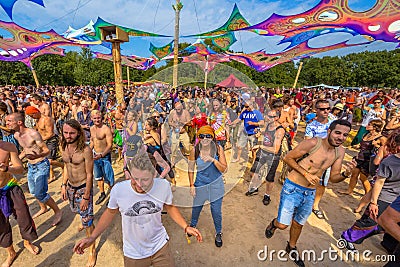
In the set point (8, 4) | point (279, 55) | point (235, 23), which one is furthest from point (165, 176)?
point (279, 55)

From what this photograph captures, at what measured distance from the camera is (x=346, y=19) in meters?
5.81

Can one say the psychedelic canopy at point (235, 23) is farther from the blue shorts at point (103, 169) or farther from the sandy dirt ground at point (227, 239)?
the blue shorts at point (103, 169)

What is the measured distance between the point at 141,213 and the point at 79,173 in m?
1.33

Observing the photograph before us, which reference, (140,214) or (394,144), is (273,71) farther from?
(140,214)

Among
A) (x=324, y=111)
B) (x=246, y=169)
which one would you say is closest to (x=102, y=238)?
(x=246, y=169)

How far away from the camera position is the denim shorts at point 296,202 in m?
2.45

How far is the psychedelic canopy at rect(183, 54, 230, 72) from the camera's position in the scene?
304cm

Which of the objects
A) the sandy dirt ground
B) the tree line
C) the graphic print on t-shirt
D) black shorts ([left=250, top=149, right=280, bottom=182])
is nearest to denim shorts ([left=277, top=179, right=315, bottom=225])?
the sandy dirt ground

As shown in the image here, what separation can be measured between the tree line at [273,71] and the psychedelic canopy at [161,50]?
35.3 feet

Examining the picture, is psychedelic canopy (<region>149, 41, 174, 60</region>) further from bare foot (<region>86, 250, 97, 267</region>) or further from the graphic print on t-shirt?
the graphic print on t-shirt

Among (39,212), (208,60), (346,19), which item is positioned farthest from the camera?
(208,60)

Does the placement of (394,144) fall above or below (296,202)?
above

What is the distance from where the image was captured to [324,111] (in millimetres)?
3566

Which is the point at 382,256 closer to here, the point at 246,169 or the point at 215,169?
the point at 215,169
